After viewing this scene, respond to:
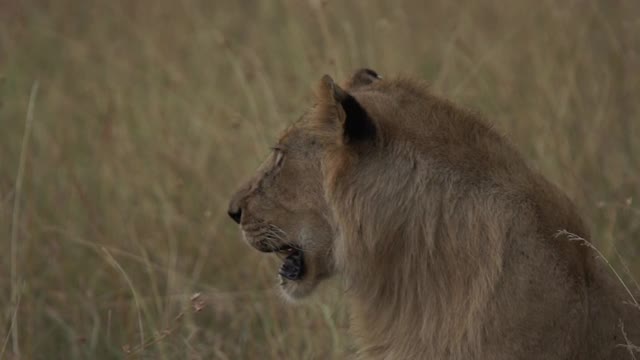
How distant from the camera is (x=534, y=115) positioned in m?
5.80

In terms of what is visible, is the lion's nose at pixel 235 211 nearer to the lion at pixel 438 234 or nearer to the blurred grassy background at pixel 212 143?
the lion at pixel 438 234

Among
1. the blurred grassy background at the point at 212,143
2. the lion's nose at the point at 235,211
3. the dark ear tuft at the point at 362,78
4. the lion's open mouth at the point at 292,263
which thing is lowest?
the blurred grassy background at the point at 212,143

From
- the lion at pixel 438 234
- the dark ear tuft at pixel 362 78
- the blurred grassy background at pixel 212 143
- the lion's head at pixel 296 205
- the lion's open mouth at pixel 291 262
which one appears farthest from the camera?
the blurred grassy background at pixel 212 143

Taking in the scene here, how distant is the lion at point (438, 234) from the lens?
10.5ft

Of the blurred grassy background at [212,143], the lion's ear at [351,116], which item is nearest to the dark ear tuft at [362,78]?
the lion's ear at [351,116]

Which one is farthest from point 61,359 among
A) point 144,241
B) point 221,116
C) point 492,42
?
point 492,42

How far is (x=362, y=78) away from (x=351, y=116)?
607 mm

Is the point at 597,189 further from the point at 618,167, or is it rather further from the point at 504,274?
the point at 504,274

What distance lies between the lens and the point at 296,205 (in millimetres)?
3537

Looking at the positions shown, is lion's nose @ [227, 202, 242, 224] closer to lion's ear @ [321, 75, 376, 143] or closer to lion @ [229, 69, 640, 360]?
lion @ [229, 69, 640, 360]

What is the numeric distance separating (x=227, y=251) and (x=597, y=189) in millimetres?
1612

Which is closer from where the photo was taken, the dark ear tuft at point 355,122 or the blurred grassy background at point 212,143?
the dark ear tuft at point 355,122

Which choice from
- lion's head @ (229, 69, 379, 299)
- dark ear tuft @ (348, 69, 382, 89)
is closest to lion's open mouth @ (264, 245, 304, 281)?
lion's head @ (229, 69, 379, 299)

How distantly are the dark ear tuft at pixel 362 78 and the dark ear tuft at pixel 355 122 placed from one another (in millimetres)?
518
